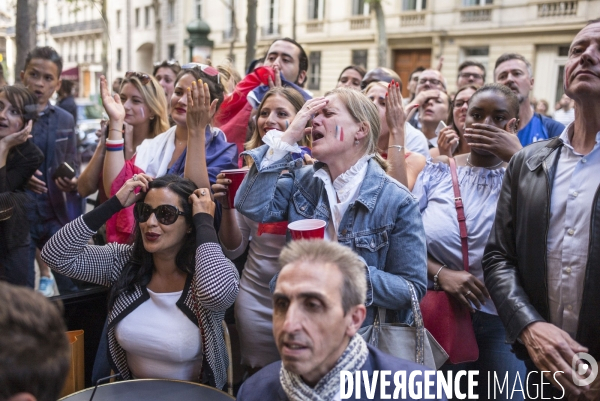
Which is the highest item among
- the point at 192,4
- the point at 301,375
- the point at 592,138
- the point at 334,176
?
the point at 192,4

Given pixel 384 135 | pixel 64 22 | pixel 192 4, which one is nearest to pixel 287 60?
pixel 384 135

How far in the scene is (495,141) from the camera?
2.95 m

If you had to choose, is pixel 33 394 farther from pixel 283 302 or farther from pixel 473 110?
pixel 473 110

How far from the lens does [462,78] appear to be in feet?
19.9

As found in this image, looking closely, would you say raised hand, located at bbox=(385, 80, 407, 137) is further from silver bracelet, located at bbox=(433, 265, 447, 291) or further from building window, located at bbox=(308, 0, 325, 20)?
building window, located at bbox=(308, 0, 325, 20)

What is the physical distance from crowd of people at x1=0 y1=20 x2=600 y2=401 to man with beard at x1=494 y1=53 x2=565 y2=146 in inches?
28.0

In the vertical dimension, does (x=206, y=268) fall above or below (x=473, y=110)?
below

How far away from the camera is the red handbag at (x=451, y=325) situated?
275 centimetres

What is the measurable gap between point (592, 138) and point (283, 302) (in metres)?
1.44

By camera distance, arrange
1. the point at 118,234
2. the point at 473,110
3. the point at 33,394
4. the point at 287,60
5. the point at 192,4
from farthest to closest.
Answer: the point at 192,4 → the point at 287,60 → the point at 118,234 → the point at 473,110 → the point at 33,394

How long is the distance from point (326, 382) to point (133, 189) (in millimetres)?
1646

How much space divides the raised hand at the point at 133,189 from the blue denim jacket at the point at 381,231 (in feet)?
2.06

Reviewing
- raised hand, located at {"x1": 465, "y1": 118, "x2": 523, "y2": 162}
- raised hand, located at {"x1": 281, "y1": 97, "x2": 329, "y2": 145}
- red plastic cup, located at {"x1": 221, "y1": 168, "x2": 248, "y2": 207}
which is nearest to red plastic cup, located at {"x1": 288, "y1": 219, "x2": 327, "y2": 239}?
raised hand, located at {"x1": 281, "y1": 97, "x2": 329, "y2": 145}

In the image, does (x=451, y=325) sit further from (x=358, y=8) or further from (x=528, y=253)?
(x=358, y=8)
